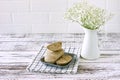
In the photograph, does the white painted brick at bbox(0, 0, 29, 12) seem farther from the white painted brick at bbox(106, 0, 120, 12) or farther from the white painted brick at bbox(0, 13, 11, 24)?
the white painted brick at bbox(106, 0, 120, 12)

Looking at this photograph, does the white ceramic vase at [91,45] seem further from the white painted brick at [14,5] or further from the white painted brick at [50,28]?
the white painted brick at [14,5]

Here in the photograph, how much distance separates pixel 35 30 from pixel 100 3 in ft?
1.50

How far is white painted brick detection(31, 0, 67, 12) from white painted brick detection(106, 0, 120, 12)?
0.28 meters

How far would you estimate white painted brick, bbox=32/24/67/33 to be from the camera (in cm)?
160

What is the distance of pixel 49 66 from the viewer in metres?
1.06

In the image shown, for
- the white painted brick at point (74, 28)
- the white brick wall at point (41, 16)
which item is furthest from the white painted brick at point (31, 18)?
the white painted brick at point (74, 28)

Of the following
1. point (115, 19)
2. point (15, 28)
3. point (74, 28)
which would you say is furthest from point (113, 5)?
point (15, 28)

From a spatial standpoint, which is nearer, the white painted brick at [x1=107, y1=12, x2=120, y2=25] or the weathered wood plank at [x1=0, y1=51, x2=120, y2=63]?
the weathered wood plank at [x1=0, y1=51, x2=120, y2=63]

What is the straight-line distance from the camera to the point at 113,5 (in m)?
1.53

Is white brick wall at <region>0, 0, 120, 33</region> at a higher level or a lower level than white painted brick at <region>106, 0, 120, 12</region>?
lower

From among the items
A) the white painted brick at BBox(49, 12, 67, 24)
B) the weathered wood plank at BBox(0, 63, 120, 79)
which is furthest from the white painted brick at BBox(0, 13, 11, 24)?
the weathered wood plank at BBox(0, 63, 120, 79)

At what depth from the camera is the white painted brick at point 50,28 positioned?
160cm

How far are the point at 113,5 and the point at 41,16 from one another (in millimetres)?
463

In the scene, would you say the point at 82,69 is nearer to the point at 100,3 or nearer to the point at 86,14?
the point at 86,14
